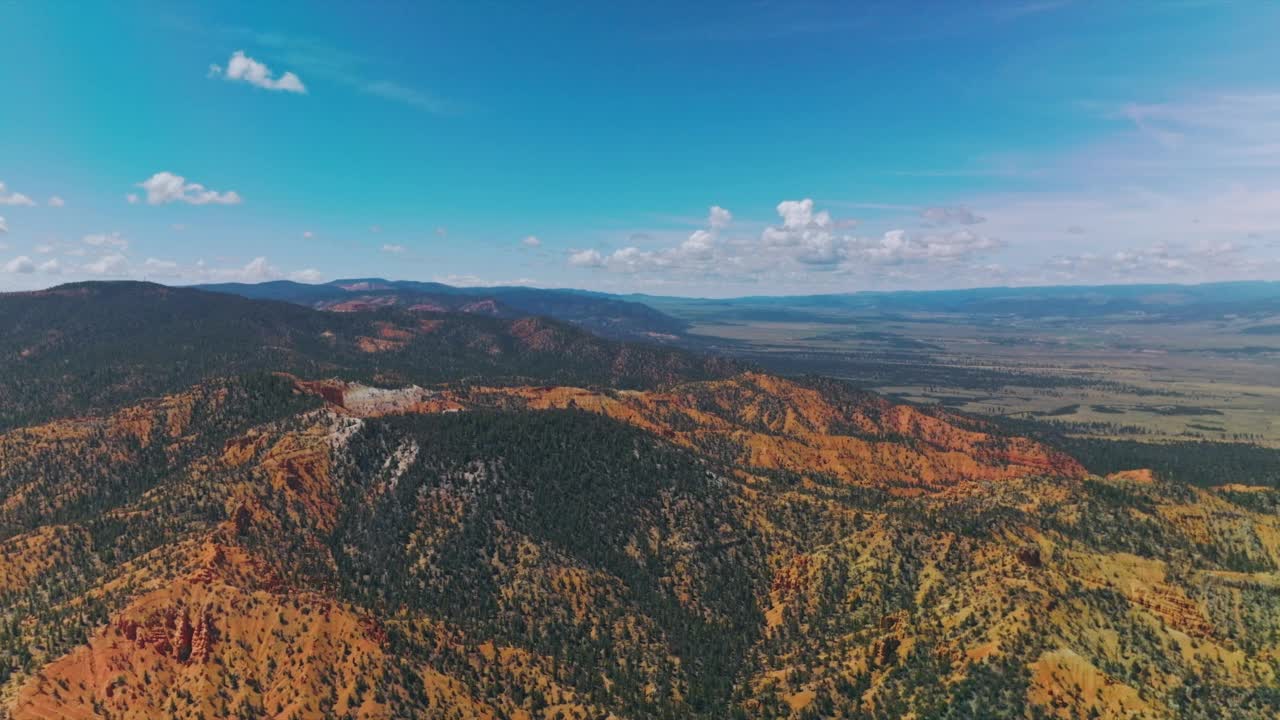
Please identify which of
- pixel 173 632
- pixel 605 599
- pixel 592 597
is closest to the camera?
pixel 173 632

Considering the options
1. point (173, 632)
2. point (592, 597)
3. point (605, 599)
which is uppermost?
point (173, 632)

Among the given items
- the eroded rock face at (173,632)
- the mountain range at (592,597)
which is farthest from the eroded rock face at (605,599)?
the mountain range at (592,597)

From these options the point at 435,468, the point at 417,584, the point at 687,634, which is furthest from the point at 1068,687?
the point at 435,468

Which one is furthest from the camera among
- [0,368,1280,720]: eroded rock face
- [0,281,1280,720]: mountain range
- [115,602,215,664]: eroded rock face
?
[115,602,215,664]: eroded rock face

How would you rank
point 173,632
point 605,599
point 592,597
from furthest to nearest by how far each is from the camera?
point 605,599, point 592,597, point 173,632

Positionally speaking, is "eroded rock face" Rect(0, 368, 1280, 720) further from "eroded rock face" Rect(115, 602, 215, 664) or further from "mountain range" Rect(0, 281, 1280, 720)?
"mountain range" Rect(0, 281, 1280, 720)

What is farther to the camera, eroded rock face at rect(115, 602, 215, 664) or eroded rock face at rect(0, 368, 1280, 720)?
eroded rock face at rect(115, 602, 215, 664)

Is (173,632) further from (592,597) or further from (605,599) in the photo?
(605,599)

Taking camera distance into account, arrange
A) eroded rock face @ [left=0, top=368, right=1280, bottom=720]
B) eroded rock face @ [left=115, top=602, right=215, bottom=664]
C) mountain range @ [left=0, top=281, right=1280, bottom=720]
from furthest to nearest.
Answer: eroded rock face @ [left=115, top=602, right=215, bottom=664] → eroded rock face @ [left=0, top=368, right=1280, bottom=720] → mountain range @ [left=0, top=281, right=1280, bottom=720]

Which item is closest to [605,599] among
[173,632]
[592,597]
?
[592,597]

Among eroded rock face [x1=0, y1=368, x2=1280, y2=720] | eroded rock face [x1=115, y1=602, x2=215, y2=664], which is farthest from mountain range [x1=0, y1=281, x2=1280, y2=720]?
eroded rock face [x1=0, y1=368, x2=1280, y2=720]

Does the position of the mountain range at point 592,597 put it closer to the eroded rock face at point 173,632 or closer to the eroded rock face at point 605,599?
the eroded rock face at point 173,632

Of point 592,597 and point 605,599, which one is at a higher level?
point 592,597
